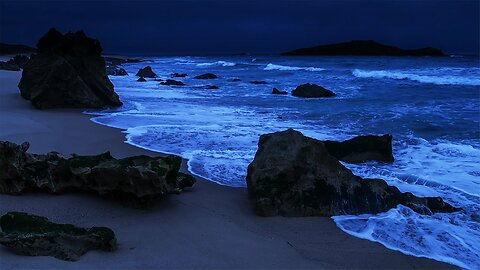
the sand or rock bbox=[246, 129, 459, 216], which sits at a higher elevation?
rock bbox=[246, 129, 459, 216]

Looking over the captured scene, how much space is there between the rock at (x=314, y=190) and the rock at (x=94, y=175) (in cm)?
93

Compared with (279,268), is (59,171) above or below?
above

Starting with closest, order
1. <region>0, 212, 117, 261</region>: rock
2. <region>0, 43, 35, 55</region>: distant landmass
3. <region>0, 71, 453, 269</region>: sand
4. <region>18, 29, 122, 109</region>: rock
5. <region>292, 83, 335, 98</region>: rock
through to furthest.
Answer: <region>0, 212, 117, 261</region>: rock, <region>0, 71, 453, 269</region>: sand, <region>18, 29, 122, 109</region>: rock, <region>292, 83, 335, 98</region>: rock, <region>0, 43, 35, 55</region>: distant landmass

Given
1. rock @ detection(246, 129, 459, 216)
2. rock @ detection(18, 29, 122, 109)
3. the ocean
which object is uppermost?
rock @ detection(18, 29, 122, 109)

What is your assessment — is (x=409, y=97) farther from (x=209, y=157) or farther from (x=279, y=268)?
(x=279, y=268)

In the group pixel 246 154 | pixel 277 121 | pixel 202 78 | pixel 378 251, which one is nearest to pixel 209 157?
pixel 246 154

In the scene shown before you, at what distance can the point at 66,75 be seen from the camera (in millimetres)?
12164

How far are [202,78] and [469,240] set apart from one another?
28133mm

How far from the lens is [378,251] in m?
4.11

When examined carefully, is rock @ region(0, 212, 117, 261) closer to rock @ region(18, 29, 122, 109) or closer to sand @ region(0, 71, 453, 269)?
sand @ region(0, 71, 453, 269)

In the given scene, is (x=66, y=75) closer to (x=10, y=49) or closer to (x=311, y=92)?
(x=311, y=92)

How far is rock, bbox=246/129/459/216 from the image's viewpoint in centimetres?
486

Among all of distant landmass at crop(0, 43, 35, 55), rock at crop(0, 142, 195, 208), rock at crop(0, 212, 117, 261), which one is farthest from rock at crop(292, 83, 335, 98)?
distant landmass at crop(0, 43, 35, 55)

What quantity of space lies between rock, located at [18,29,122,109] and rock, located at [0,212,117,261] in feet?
28.0
